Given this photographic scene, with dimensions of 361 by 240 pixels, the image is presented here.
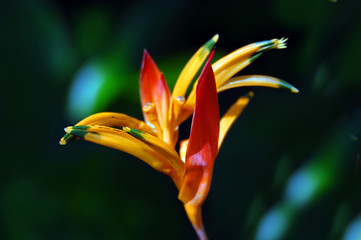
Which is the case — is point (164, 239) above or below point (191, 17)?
below

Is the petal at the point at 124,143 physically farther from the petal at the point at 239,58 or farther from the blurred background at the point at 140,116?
the blurred background at the point at 140,116

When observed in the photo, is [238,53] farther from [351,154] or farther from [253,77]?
[351,154]

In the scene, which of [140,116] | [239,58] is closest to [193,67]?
[239,58]

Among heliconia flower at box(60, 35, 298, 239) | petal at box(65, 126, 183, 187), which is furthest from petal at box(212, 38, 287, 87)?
petal at box(65, 126, 183, 187)

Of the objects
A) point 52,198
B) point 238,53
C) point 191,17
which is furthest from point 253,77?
point 52,198

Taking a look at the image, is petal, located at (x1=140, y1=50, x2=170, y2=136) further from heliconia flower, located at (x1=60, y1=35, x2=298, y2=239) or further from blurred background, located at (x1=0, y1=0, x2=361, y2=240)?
blurred background, located at (x1=0, y1=0, x2=361, y2=240)

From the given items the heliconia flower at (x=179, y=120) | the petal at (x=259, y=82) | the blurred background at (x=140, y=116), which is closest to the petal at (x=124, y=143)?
the heliconia flower at (x=179, y=120)

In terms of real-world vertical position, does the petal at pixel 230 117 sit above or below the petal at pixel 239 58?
below
